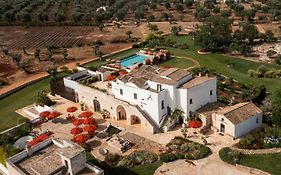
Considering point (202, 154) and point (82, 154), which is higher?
point (82, 154)

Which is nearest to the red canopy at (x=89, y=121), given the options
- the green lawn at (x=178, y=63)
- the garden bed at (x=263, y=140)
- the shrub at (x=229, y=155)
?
the shrub at (x=229, y=155)

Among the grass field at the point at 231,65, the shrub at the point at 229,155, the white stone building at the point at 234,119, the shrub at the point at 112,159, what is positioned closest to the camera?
the shrub at the point at 229,155

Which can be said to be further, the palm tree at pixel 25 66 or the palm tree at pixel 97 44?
the palm tree at pixel 97 44

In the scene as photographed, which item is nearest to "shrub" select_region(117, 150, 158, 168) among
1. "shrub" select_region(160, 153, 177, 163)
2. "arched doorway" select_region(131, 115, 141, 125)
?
"shrub" select_region(160, 153, 177, 163)

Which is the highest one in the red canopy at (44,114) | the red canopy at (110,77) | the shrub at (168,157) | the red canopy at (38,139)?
the red canopy at (110,77)

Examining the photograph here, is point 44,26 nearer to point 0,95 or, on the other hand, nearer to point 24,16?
point 24,16

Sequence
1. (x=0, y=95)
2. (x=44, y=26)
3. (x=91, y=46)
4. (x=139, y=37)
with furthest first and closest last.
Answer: (x=44, y=26) < (x=139, y=37) < (x=91, y=46) < (x=0, y=95)

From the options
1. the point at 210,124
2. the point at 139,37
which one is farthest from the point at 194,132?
the point at 139,37

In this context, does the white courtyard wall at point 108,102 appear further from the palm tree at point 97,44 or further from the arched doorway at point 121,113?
the palm tree at point 97,44
